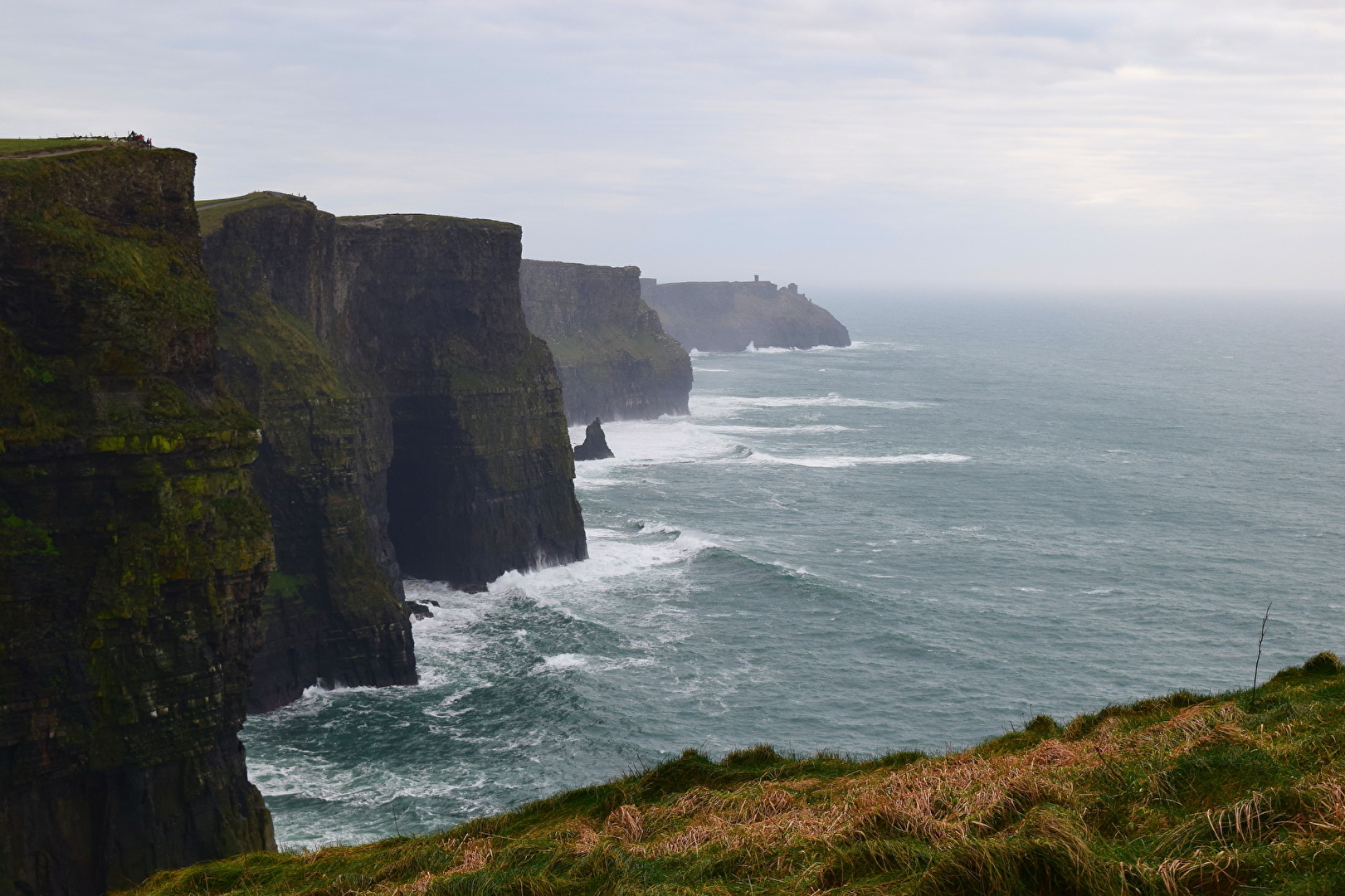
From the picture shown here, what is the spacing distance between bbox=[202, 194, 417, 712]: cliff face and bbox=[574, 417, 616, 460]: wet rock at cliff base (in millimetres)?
58608

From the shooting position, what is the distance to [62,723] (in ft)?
108

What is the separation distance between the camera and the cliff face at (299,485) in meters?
53.2

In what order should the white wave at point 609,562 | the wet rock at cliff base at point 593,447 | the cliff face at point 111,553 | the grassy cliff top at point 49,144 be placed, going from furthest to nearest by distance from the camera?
the wet rock at cliff base at point 593,447 < the white wave at point 609,562 < the grassy cliff top at point 49,144 < the cliff face at point 111,553

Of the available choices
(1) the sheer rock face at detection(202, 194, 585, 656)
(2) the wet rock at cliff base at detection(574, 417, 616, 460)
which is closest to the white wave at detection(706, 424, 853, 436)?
(2) the wet rock at cliff base at detection(574, 417, 616, 460)

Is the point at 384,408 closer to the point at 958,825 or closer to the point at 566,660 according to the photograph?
the point at 566,660

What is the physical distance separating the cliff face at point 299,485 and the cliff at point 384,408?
3.4 inches

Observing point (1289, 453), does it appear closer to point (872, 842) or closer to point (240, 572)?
point (240, 572)

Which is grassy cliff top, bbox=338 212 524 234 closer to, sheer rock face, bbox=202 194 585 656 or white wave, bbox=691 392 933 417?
sheer rock face, bbox=202 194 585 656

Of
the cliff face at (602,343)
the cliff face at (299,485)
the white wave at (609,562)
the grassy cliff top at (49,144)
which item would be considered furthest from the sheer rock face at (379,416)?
the cliff face at (602,343)

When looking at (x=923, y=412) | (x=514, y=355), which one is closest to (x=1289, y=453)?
(x=923, y=412)

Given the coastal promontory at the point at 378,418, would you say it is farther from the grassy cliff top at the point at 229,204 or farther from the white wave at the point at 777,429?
the white wave at the point at 777,429

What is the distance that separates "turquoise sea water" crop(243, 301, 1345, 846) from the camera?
47719mm

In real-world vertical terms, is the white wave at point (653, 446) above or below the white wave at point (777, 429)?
below

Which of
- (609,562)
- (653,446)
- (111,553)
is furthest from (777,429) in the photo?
(111,553)
